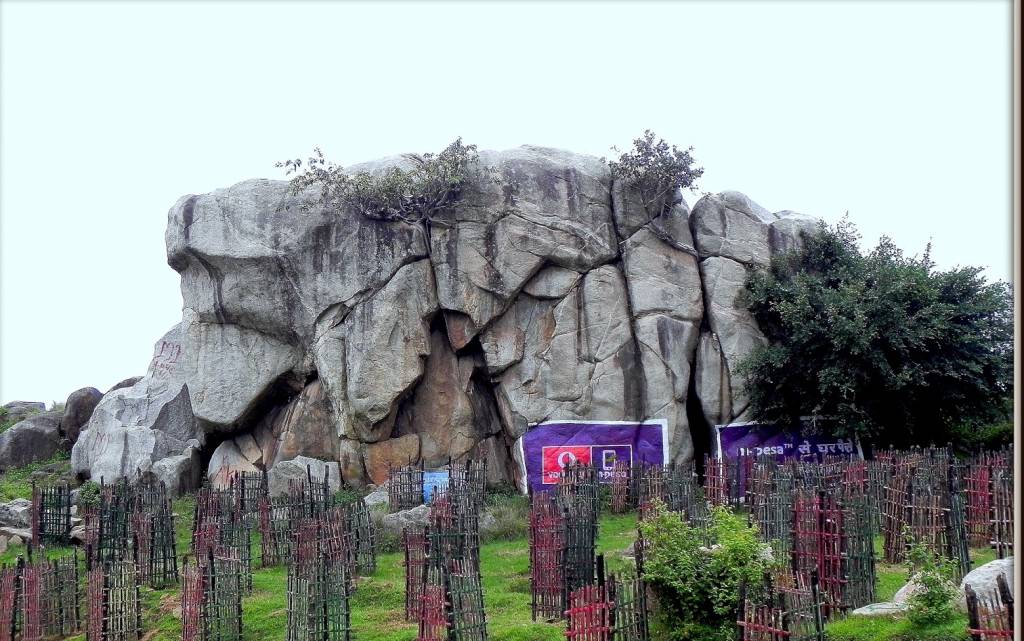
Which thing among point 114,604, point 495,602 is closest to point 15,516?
point 114,604

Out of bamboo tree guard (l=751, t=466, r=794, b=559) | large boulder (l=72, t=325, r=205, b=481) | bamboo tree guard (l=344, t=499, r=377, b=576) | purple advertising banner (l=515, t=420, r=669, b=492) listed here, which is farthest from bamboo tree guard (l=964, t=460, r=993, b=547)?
large boulder (l=72, t=325, r=205, b=481)

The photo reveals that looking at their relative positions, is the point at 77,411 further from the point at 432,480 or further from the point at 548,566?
the point at 548,566

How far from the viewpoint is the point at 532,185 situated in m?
22.3

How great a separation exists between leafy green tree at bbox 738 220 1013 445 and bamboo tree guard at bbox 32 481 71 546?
44.1 ft

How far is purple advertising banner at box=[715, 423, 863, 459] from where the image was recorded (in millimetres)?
20281

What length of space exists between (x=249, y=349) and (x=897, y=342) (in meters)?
14.1

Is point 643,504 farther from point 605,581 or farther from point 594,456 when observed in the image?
point 594,456

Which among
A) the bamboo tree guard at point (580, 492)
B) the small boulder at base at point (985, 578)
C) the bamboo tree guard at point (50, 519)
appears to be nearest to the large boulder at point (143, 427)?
the bamboo tree guard at point (50, 519)

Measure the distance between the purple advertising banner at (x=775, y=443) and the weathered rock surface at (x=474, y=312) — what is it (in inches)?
18.9

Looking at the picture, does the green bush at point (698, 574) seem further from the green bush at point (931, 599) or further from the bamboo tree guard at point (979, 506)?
the bamboo tree guard at point (979, 506)

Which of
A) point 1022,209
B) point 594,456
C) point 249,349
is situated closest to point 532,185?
point 594,456

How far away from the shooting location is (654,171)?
71.6 feet

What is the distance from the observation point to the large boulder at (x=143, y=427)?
23422 mm

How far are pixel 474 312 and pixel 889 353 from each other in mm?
8698
